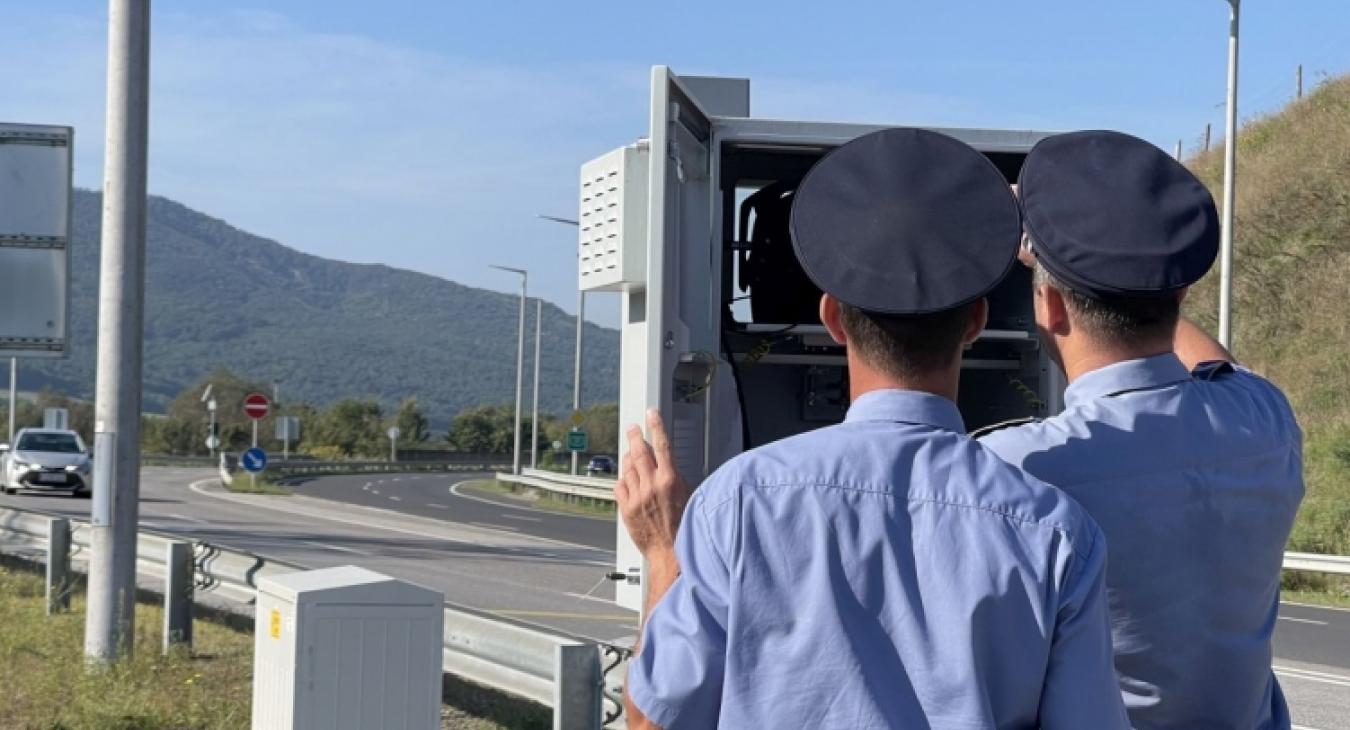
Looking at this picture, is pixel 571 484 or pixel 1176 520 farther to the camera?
pixel 571 484

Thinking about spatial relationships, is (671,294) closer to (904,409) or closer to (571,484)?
(904,409)

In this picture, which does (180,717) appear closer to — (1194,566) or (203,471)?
(1194,566)

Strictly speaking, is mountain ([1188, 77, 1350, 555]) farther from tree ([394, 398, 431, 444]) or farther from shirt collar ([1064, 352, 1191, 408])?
tree ([394, 398, 431, 444])

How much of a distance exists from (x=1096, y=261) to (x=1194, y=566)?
48 centimetres

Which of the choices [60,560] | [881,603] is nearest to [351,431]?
[60,560]

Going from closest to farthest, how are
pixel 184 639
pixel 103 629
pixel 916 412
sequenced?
pixel 916 412 < pixel 103 629 < pixel 184 639

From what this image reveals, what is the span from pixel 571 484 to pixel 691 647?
1559 inches

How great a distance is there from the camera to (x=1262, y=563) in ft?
8.33

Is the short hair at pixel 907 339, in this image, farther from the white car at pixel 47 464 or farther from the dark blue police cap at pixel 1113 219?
the white car at pixel 47 464

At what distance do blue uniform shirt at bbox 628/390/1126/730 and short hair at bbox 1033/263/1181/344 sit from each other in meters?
0.71

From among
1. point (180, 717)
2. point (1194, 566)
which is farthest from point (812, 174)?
point (180, 717)

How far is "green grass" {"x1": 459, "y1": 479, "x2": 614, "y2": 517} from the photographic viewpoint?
38497mm

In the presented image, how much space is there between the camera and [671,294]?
4410 millimetres

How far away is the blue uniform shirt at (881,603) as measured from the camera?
5.77 feet
